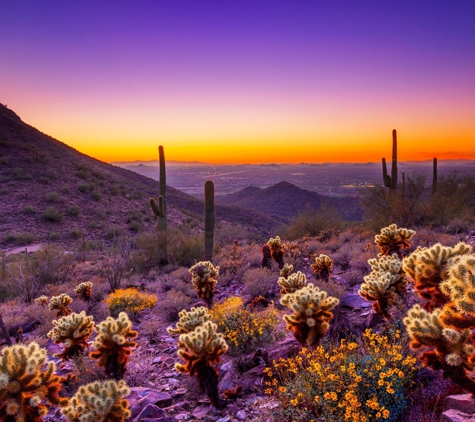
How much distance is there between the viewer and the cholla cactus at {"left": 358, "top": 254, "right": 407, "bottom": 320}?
16.5 ft

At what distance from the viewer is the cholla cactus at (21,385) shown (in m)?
3.24

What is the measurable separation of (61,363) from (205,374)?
3.26 m

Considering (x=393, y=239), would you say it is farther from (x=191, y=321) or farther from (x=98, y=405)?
(x=98, y=405)

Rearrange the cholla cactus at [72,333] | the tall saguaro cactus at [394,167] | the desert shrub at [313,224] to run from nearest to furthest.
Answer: the cholla cactus at [72,333], the tall saguaro cactus at [394,167], the desert shrub at [313,224]

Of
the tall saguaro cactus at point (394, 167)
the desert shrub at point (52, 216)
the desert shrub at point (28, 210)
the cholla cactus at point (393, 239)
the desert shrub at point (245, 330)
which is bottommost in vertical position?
the desert shrub at point (52, 216)

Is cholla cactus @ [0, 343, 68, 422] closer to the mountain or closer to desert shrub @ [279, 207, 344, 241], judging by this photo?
desert shrub @ [279, 207, 344, 241]

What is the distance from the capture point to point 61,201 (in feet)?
103

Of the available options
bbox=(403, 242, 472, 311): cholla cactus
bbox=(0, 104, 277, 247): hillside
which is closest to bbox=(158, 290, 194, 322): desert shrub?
bbox=(403, 242, 472, 311): cholla cactus

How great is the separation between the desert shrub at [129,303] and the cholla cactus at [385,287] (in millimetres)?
5526

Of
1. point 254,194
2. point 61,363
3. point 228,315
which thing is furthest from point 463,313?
point 254,194

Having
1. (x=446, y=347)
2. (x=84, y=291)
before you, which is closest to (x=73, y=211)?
(x=84, y=291)

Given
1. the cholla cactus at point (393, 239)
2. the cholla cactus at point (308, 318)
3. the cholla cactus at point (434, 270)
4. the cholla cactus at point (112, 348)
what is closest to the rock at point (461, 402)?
the cholla cactus at point (434, 270)

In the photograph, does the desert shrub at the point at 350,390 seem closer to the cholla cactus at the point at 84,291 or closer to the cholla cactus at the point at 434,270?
the cholla cactus at the point at 434,270

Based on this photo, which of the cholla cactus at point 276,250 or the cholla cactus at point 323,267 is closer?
the cholla cactus at point 323,267
